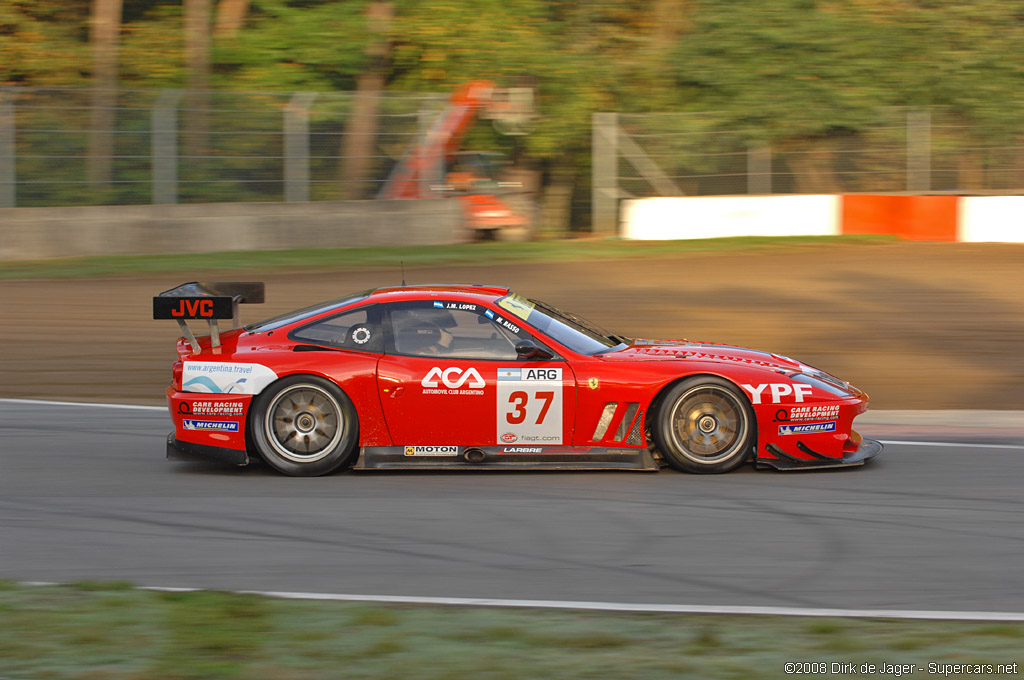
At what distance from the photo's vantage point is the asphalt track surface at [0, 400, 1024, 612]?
4855mm

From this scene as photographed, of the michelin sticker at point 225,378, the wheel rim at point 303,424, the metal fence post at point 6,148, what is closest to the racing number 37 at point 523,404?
the wheel rim at point 303,424

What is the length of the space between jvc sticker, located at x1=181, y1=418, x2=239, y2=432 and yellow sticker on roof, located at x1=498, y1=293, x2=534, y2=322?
5.74 ft

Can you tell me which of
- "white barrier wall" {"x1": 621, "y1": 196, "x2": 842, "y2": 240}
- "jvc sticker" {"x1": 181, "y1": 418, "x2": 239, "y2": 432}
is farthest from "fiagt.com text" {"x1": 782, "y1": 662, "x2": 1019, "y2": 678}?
"white barrier wall" {"x1": 621, "y1": 196, "x2": 842, "y2": 240}

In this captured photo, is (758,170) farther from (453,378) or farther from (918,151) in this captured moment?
(453,378)

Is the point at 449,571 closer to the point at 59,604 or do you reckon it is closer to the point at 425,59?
the point at 59,604

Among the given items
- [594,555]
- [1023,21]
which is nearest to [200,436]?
[594,555]

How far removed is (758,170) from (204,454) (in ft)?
54.0

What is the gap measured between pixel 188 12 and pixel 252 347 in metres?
19.1

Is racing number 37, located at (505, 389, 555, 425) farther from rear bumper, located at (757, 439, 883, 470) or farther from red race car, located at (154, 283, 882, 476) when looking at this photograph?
rear bumper, located at (757, 439, 883, 470)

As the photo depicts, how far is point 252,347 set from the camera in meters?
6.91

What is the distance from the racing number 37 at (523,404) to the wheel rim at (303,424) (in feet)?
3.31

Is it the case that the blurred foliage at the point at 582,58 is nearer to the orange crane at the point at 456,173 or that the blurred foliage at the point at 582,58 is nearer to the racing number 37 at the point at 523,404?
the orange crane at the point at 456,173

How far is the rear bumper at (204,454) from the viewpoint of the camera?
6.82 m

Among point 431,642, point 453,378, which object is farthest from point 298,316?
point 431,642
